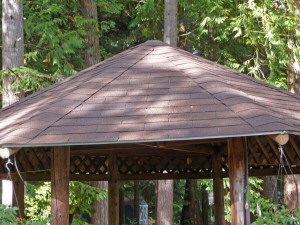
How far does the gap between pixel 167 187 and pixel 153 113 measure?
8568 mm

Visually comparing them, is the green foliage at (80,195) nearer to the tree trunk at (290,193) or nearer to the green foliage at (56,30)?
the green foliage at (56,30)

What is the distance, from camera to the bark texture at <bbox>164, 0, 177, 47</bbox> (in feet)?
46.5

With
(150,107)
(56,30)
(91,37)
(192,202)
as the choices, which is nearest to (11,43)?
(56,30)

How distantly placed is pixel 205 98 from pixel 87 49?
1008cm

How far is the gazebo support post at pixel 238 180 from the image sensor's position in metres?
5.85

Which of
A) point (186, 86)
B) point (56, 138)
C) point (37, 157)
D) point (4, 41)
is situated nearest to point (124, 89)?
point (186, 86)

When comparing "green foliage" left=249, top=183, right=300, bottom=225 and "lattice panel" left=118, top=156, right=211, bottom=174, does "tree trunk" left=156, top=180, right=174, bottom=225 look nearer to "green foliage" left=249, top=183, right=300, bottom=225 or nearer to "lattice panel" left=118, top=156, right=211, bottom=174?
"lattice panel" left=118, top=156, right=211, bottom=174

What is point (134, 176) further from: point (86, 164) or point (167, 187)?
point (167, 187)

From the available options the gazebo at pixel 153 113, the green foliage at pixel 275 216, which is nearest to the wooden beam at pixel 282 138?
the gazebo at pixel 153 113

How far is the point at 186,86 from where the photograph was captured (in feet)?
21.0

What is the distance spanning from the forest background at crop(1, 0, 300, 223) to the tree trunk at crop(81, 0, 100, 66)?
7cm

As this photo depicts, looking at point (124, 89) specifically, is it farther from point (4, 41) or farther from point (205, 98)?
point (4, 41)

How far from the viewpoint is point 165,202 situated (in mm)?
14266

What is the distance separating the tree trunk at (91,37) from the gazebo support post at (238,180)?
996cm
